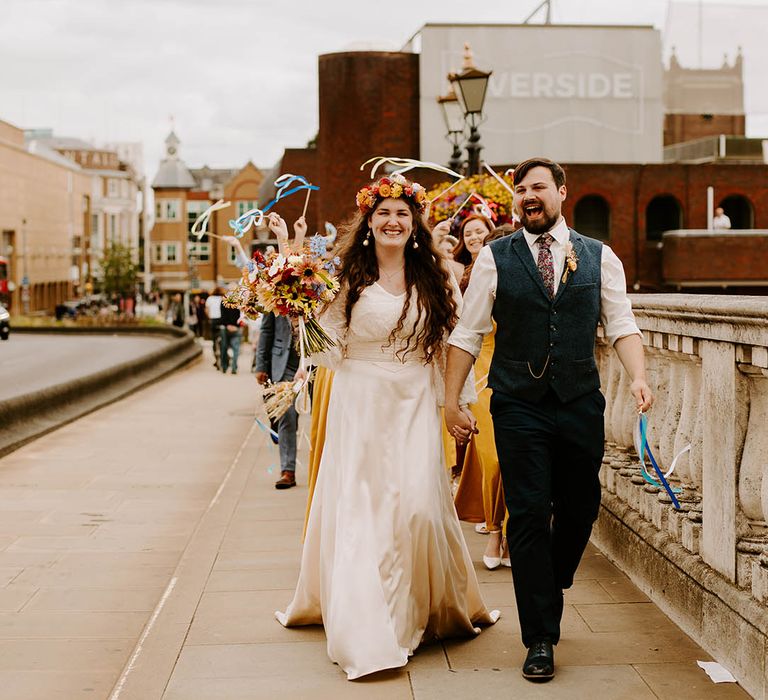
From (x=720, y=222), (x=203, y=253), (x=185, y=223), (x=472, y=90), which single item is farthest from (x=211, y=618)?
(x=185, y=223)

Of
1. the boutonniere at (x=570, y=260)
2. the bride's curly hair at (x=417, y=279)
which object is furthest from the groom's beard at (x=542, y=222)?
the bride's curly hair at (x=417, y=279)

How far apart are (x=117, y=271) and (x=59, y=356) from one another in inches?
2219

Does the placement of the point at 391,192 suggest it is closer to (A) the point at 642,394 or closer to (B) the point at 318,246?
(B) the point at 318,246

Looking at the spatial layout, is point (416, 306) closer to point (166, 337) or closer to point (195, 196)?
point (166, 337)

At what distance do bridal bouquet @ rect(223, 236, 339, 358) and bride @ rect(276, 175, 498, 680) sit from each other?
0.07 m

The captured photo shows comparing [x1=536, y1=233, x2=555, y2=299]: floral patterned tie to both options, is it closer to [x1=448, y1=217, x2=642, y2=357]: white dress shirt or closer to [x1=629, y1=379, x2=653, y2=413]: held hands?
[x1=448, y1=217, x2=642, y2=357]: white dress shirt

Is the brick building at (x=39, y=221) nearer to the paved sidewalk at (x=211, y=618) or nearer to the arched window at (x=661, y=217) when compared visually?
the arched window at (x=661, y=217)

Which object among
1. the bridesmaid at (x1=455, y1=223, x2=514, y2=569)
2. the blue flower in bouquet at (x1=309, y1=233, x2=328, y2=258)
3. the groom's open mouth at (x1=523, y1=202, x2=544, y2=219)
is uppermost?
the groom's open mouth at (x1=523, y1=202, x2=544, y2=219)

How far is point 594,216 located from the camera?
42.4m

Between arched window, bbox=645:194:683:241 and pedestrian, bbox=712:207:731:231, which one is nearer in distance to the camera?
pedestrian, bbox=712:207:731:231

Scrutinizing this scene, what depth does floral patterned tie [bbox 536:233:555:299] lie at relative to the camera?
4836 mm

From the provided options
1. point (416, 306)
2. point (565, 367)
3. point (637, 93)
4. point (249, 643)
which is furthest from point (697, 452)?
point (637, 93)

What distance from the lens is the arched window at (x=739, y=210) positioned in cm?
4412

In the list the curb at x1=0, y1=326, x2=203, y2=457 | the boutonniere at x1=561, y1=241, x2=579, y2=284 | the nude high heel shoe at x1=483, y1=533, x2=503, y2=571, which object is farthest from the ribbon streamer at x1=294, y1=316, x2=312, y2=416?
the curb at x1=0, y1=326, x2=203, y2=457
